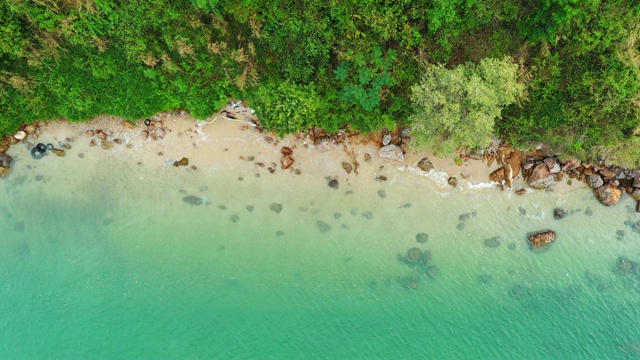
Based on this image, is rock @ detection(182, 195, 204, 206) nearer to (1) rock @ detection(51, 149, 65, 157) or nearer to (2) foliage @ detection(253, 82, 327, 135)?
(2) foliage @ detection(253, 82, 327, 135)

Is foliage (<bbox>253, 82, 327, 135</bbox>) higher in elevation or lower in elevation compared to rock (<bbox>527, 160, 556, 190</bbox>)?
lower

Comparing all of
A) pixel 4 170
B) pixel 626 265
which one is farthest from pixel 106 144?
pixel 626 265

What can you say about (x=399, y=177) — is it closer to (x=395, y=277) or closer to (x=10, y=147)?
(x=395, y=277)

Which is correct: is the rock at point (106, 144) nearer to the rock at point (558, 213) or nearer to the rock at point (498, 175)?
the rock at point (498, 175)

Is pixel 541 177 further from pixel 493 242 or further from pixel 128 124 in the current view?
pixel 128 124

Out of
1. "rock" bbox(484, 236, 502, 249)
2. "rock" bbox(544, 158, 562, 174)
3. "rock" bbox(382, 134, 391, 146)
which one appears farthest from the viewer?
"rock" bbox(484, 236, 502, 249)

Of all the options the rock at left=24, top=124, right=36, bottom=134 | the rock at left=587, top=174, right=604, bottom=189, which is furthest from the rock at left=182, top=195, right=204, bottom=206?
the rock at left=587, top=174, right=604, bottom=189
